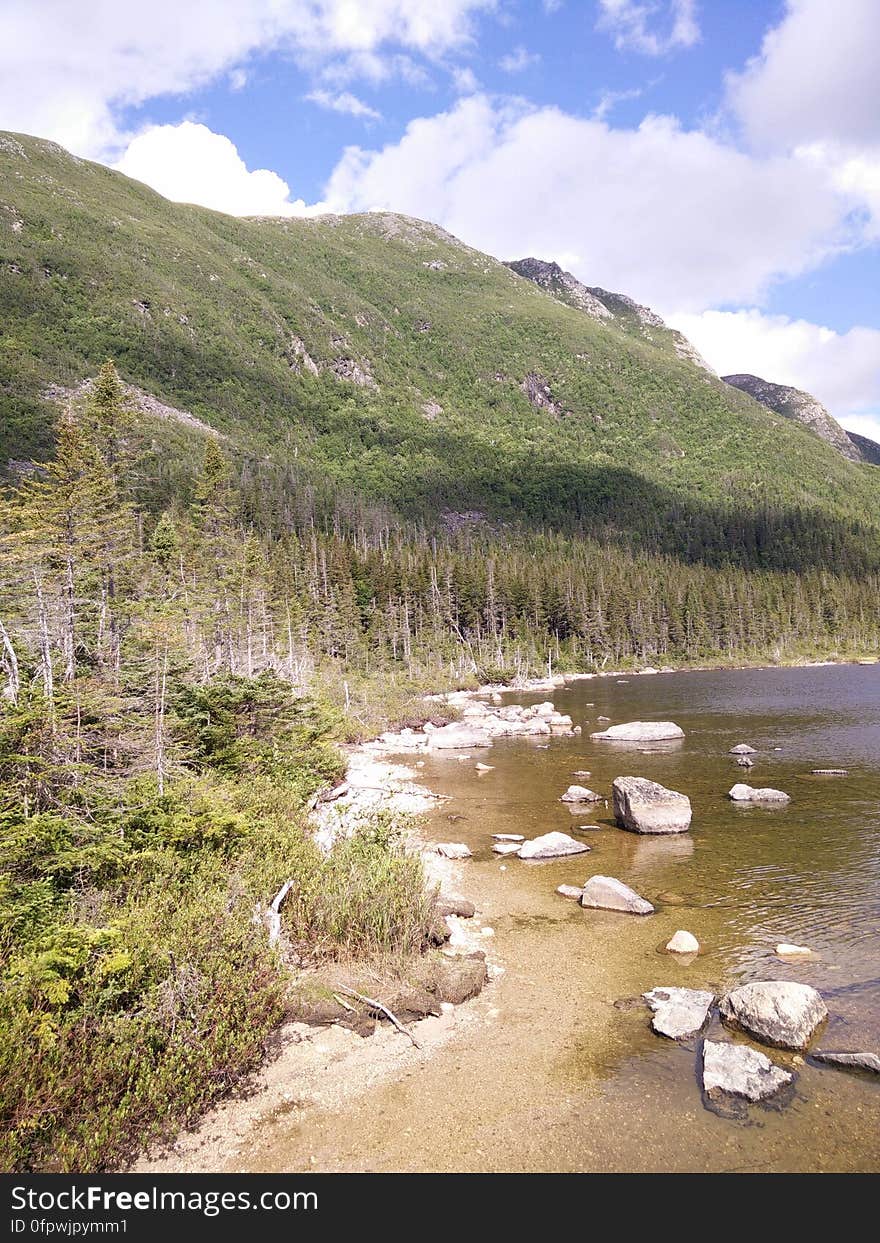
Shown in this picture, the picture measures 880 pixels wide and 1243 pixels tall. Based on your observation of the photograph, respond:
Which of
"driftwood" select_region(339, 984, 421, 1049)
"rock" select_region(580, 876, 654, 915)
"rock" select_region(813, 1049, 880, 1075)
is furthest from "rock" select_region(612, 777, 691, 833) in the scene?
"driftwood" select_region(339, 984, 421, 1049)

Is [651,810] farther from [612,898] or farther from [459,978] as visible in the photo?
[459,978]

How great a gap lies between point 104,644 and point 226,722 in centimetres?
622

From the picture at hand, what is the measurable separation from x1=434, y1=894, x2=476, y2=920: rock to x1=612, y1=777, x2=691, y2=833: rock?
940cm

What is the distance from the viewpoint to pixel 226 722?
2302 centimetres

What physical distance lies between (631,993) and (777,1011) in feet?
8.69

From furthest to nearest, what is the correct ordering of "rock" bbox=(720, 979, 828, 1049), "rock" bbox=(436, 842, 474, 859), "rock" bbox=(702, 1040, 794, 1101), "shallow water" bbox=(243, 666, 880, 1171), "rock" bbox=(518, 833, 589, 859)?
"rock" bbox=(436, 842, 474, 859) → "rock" bbox=(518, 833, 589, 859) → "rock" bbox=(720, 979, 828, 1049) → "rock" bbox=(702, 1040, 794, 1101) → "shallow water" bbox=(243, 666, 880, 1171)

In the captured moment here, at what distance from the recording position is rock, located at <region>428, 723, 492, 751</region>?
44728mm

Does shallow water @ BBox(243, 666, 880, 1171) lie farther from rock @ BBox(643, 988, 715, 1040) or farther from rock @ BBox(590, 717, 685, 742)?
rock @ BBox(590, 717, 685, 742)

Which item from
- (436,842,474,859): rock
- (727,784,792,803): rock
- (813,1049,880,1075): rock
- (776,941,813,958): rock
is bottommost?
(727,784,792,803): rock

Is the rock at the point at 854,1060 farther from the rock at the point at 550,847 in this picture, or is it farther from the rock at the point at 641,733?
the rock at the point at 641,733

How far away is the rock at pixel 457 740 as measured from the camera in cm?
4473

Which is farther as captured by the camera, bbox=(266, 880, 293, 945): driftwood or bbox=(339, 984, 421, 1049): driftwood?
bbox=(266, 880, 293, 945): driftwood

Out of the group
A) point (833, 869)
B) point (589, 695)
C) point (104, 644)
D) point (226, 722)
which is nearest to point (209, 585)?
point (104, 644)
